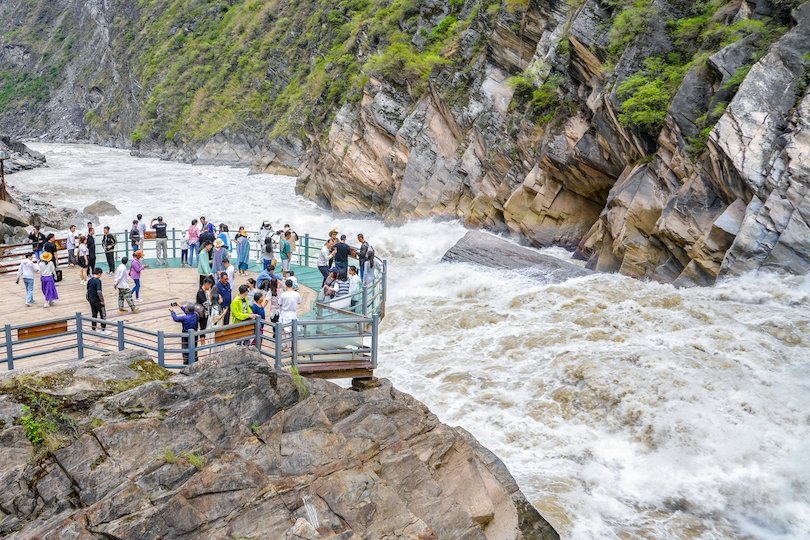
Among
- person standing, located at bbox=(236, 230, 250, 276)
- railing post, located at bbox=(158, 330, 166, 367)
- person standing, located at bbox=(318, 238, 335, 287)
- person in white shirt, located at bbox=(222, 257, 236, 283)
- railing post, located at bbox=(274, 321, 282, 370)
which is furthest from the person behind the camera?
person standing, located at bbox=(236, 230, 250, 276)

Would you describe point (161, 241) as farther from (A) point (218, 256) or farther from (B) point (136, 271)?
(B) point (136, 271)

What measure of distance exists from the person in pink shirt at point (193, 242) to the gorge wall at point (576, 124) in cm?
1281

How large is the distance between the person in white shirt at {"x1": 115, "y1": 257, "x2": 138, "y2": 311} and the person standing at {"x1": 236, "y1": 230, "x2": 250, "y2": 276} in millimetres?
4059

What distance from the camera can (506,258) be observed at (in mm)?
26391

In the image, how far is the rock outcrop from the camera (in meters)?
24.7

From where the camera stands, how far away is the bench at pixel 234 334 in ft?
43.4

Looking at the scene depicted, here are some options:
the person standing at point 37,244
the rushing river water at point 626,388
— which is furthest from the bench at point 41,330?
the rushing river water at point 626,388

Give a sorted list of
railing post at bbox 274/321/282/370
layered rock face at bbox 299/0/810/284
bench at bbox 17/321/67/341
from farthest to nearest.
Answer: layered rock face at bbox 299/0/810/284
railing post at bbox 274/321/282/370
bench at bbox 17/321/67/341

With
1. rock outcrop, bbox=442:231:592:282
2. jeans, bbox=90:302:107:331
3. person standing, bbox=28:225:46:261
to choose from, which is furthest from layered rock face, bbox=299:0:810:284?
person standing, bbox=28:225:46:261

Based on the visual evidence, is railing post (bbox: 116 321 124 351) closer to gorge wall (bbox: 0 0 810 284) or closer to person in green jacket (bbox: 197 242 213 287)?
person in green jacket (bbox: 197 242 213 287)

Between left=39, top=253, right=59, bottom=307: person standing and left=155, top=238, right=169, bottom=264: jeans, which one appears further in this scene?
left=155, top=238, right=169, bottom=264: jeans

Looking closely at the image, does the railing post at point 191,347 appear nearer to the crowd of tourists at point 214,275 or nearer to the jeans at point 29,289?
the crowd of tourists at point 214,275

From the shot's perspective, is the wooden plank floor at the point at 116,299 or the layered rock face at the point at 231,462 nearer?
the layered rock face at the point at 231,462

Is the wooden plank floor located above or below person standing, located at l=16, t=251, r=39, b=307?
below
